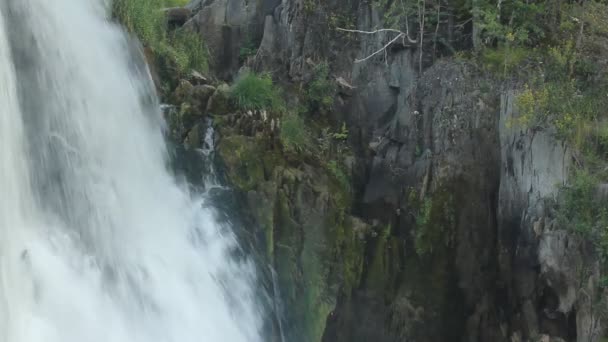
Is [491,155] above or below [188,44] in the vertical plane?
below

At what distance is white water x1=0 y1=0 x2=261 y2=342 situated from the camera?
8.53 metres

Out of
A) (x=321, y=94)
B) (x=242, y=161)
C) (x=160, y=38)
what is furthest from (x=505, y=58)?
(x=160, y=38)

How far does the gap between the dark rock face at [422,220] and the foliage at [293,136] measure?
0.65 feet

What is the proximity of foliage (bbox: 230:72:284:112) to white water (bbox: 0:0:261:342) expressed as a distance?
145cm

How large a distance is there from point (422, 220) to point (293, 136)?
2.58 meters

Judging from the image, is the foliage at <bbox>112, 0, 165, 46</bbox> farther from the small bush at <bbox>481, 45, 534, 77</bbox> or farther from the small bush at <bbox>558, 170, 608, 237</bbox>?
the small bush at <bbox>558, 170, 608, 237</bbox>

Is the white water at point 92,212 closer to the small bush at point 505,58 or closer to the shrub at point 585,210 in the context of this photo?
the shrub at point 585,210

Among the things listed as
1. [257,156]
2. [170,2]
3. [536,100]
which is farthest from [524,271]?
[170,2]

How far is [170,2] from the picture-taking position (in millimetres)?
19234

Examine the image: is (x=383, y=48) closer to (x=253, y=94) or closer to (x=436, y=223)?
(x=253, y=94)

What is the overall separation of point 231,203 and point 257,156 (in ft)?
2.94

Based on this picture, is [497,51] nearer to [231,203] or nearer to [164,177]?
[231,203]

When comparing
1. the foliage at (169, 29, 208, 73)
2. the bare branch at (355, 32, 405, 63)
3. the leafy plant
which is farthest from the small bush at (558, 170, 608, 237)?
the foliage at (169, 29, 208, 73)

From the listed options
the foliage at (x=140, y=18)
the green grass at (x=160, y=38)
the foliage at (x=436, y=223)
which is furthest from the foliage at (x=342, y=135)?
the foliage at (x=140, y=18)
